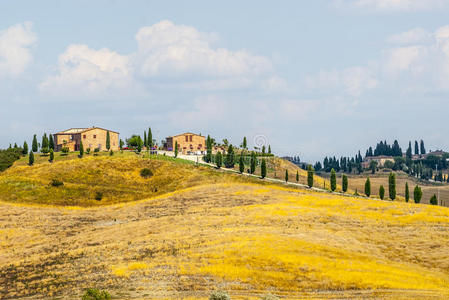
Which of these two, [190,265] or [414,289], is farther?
[190,265]

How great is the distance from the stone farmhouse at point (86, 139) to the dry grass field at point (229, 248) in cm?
6329

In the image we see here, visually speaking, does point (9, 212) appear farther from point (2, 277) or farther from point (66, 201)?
point (2, 277)

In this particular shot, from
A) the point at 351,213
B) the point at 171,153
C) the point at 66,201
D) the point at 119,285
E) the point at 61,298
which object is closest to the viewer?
the point at 61,298

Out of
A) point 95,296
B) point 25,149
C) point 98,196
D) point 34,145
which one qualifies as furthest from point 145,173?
point 95,296

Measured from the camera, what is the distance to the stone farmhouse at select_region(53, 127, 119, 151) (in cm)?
15475

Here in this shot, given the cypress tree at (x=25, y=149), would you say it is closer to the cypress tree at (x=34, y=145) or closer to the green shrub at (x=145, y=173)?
the cypress tree at (x=34, y=145)

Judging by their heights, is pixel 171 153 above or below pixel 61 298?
above

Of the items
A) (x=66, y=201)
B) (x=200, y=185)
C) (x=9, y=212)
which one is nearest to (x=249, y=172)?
(x=200, y=185)

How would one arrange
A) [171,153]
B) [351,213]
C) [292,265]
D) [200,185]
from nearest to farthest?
[292,265] → [351,213] → [200,185] → [171,153]

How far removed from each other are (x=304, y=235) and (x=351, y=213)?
18602 millimetres

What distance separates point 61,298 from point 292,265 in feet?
78.1

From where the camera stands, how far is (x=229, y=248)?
52.3m

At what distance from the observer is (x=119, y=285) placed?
42844mm

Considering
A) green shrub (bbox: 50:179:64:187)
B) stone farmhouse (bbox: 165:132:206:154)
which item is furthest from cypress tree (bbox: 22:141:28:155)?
stone farmhouse (bbox: 165:132:206:154)
